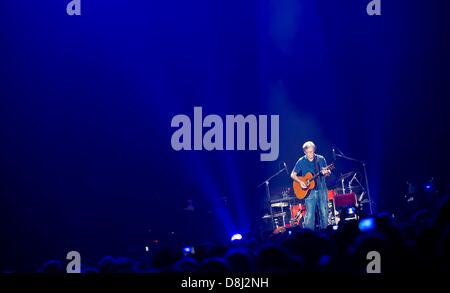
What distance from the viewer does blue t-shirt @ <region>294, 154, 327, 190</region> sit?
805 centimetres

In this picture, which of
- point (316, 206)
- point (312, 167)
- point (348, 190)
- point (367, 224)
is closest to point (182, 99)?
point (312, 167)

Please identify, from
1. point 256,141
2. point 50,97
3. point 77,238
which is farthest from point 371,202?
point 50,97

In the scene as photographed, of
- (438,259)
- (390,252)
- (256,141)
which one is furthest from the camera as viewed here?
(256,141)

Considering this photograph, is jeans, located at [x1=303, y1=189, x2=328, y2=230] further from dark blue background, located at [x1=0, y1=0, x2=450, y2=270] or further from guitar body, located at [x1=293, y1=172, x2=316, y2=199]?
dark blue background, located at [x1=0, y1=0, x2=450, y2=270]

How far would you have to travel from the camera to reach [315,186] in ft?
26.4

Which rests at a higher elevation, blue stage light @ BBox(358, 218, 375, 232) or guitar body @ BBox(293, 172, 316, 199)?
guitar body @ BBox(293, 172, 316, 199)

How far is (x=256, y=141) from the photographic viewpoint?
26.0 ft

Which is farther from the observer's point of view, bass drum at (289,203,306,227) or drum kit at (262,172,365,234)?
bass drum at (289,203,306,227)

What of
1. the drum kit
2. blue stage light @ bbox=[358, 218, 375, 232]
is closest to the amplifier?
the drum kit

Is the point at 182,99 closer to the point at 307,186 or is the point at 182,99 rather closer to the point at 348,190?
the point at 307,186

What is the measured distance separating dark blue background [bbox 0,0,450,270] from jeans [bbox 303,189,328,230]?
49 cm

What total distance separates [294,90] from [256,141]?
3.83ft
